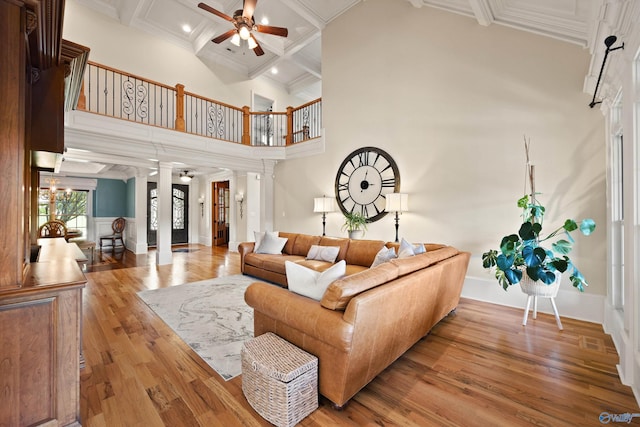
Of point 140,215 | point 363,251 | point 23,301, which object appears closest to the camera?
point 23,301

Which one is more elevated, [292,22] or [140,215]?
[292,22]

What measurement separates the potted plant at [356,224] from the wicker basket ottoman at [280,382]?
330 centimetres

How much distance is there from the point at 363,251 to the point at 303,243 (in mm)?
1274

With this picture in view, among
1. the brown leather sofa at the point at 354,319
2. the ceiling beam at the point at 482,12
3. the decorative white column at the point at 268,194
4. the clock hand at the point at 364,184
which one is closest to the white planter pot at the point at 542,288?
the brown leather sofa at the point at 354,319

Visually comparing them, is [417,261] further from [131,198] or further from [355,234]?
[131,198]

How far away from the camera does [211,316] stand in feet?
10.3

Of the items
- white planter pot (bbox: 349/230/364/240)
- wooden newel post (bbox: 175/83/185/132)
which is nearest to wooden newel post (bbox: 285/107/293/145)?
wooden newel post (bbox: 175/83/185/132)

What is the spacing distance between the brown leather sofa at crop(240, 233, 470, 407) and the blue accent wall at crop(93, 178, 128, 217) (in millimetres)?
8370

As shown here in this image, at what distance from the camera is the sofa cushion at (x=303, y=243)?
4855 millimetres

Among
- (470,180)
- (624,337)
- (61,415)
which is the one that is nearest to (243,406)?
(61,415)

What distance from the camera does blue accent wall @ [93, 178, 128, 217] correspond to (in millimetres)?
8453

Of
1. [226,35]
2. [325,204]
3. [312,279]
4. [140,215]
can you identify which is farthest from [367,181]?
[140,215]

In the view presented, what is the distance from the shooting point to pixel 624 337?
Answer: 81.7 inches

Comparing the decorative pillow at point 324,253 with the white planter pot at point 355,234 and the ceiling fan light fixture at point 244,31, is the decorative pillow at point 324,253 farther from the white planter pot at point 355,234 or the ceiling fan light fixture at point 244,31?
the ceiling fan light fixture at point 244,31
